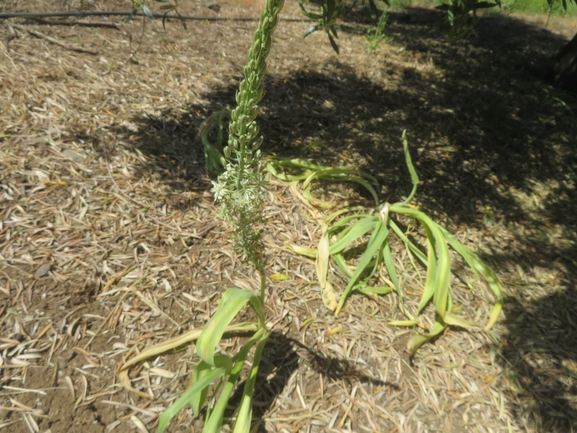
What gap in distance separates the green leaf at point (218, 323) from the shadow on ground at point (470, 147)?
1269 mm

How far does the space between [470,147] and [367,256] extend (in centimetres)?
197

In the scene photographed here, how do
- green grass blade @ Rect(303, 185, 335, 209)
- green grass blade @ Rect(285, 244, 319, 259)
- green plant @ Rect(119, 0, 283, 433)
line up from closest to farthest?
green plant @ Rect(119, 0, 283, 433) < green grass blade @ Rect(285, 244, 319, 259) < green grass blade @ Rect(303, 185, 335, 209)

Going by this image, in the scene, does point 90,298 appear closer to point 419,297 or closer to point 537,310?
point 419,297

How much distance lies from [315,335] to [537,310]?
53.8 inches

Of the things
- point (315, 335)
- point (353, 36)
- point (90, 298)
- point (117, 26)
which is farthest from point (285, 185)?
point (353, 36)

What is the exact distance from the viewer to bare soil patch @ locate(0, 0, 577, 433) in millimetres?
1694

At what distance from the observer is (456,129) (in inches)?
142

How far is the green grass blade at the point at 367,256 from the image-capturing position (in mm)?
2055

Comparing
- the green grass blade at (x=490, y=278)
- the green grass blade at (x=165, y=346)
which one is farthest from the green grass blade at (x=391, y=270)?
the green grass blade at (x=165, y=346)

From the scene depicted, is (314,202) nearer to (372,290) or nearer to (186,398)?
(372,290)

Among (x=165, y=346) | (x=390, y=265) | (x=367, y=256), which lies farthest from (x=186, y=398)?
(x=390, y=265)

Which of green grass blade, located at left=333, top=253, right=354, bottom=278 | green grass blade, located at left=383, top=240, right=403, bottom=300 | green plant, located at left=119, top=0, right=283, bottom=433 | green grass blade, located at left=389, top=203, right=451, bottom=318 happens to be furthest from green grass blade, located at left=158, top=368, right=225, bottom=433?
green grass blade, located at left=389, top=203, right=451, bottom=318

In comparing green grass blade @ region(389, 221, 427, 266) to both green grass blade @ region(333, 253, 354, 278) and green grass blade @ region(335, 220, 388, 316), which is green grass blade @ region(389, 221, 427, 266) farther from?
green grass blade @ region(333, 253, 354, 278)

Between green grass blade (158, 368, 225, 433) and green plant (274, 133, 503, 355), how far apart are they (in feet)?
2.72
